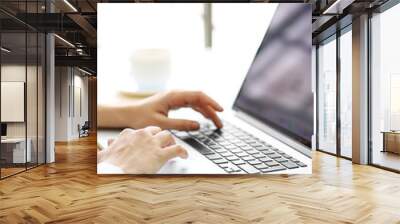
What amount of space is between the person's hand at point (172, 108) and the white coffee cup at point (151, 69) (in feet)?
0.56

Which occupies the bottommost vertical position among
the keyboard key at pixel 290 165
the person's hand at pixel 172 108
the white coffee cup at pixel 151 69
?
the keyboard key at pixel 290 165

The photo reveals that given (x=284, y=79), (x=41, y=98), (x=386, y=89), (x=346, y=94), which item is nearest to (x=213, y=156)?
(x=284, y=79)

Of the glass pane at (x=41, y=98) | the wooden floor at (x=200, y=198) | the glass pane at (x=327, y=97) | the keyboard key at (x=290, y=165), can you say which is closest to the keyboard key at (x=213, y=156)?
the wooden floor at (x=200, y=198)

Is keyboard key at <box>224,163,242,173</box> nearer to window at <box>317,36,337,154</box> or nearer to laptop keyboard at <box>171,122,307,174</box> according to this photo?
laptop keyboard at <box>171,122,307,174</box>

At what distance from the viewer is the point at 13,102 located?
6.13 metres

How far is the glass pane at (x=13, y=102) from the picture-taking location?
5852mm

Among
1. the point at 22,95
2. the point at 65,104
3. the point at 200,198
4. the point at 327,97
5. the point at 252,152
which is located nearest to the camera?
the point at 200,198

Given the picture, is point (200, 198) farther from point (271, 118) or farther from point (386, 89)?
point (386, 89)

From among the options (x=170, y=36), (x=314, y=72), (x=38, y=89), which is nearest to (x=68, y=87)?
(x=38, y=89)

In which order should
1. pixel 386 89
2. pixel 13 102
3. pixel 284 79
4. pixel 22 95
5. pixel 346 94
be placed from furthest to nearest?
pixel 346 94
pixel 386 89
pixel 22 95
pixel 13 102
pixel 284 79

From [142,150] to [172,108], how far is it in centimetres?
76

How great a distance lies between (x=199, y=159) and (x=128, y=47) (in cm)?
195

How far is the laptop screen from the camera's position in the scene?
18.9 feet

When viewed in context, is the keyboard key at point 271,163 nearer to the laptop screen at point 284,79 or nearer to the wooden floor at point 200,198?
the wooden floor at point 200,198
